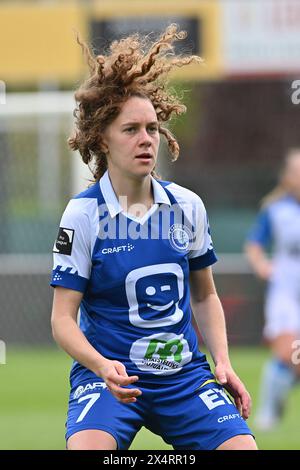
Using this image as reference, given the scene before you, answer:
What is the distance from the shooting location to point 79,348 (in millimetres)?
4035

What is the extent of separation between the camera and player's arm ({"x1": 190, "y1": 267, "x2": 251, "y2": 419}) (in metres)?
4.20

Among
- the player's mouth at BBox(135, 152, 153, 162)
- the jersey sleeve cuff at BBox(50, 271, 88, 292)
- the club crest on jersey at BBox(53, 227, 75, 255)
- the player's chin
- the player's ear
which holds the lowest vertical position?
the jersey sleeve cuff at BBox(50, 271, 88, 292)

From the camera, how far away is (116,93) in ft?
14.1

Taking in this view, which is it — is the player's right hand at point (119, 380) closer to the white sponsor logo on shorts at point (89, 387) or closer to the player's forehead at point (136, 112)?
the white sponsor logo on shorts at point (89, 387)

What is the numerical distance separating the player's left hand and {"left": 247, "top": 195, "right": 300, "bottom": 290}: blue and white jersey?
5.11m

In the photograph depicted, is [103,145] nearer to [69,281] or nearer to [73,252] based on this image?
[73,252]

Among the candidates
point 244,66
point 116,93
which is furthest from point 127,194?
point 244,66

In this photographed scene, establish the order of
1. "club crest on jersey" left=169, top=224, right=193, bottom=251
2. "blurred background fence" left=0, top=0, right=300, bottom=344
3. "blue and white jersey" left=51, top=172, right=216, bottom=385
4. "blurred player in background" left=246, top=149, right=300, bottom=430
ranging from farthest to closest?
"blurred background fence" left=0, top=0, right=300, bottom=344, "blurred player in background" left=246, top=149, right=300, bottom=430, "club crest on jersey" left=169, top=224, right=193, bottom=251, "blue and white jersey" left=51, top=172, right=216, bottom=385

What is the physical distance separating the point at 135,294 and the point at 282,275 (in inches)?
209

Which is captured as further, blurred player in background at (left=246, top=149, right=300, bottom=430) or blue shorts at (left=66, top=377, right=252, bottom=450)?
blurred player in background at (left=246, top=149, right=300, bottom=430)

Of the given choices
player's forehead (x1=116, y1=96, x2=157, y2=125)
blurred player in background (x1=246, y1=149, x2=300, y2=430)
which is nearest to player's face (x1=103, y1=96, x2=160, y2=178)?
player's forehead (x1=116, y1=96, x2=157, y2=125)

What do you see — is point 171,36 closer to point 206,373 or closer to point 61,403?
point 206,373

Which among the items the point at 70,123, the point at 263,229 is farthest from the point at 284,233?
the point at 70,123

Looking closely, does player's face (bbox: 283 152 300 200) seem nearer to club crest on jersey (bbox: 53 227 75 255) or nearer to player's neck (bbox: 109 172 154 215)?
player's neck (bbox: 109 172 154 215)
